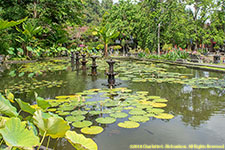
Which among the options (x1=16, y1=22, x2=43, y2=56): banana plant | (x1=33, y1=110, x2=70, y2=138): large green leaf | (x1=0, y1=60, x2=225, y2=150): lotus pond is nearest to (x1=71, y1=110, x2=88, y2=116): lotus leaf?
(x1=0, y1=60, x2=225, y2=150): lotus pond

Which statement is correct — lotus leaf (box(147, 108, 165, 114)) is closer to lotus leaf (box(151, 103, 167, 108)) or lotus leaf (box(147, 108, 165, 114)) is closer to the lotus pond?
the lotus pond

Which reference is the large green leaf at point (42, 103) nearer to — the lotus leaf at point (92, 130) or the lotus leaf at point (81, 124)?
the lotus leaf at point (92, 130)

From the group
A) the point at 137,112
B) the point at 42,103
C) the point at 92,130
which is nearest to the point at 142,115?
the point at 137,112

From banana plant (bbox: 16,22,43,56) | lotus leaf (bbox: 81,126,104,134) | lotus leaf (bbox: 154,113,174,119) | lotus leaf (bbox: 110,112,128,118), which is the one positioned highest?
banana plant (bbox: 16,22,43,56)

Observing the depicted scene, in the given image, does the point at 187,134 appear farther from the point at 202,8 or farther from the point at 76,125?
the point at 202,8

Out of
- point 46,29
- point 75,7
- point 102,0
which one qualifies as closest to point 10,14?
point 46,29

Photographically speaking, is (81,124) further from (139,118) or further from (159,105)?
(159,105)

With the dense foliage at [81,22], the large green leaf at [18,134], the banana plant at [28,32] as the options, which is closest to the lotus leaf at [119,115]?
the large green leaf at [18,134]

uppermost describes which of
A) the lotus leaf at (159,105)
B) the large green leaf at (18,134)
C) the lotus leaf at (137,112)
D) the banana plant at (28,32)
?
the banana plant at (28,32)

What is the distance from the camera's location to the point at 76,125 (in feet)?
10.1

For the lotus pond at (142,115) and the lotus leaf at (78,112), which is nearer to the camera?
the lotus pond at (142,115)

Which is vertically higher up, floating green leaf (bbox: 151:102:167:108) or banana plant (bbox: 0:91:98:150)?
banana plant (bbox: 0:91:98:150)

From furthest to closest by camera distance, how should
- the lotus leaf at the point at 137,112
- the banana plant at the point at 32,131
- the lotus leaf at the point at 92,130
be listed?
the lotus leaf at the point at 137,112
the lotus leaf at the point at 92,130
the banana plant at the point at 32,131

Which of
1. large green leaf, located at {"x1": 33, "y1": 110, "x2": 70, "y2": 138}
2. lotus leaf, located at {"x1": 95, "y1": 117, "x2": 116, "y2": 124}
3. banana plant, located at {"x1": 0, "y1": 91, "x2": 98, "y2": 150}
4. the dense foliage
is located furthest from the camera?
the dense foliage
